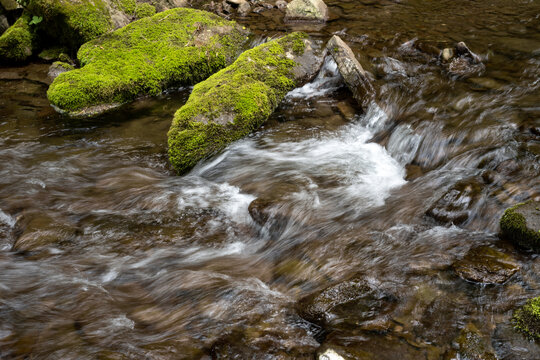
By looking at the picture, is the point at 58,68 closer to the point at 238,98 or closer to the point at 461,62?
the point at 238,98

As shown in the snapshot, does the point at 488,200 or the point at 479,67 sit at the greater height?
the point at 479,67

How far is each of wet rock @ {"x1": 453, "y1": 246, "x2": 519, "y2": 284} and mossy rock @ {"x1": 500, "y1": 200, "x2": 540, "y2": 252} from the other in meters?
0.25

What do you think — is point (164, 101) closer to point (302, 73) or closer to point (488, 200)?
point (302, 73)

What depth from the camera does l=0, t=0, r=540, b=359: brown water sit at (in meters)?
3.21

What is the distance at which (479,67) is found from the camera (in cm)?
775

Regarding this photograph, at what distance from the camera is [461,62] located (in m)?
7.89

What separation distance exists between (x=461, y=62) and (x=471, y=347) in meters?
6.69

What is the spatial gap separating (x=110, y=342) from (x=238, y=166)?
137 inches

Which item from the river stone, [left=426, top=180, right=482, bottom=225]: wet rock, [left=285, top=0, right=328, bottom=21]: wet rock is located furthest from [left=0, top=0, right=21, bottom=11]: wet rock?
[left=426, top=180, right=482, bottom=225]: wet rock

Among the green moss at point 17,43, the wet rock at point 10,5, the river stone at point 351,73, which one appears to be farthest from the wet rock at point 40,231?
the wet rock at point 10,5

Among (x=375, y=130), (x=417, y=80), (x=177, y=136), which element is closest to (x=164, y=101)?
(x=177, y=136)

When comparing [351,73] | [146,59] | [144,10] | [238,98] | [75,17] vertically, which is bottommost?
[238,98]

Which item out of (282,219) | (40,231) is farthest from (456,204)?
(40,231)

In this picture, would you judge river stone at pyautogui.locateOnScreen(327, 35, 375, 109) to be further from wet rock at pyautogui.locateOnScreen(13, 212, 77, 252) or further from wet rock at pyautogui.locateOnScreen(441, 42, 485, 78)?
wet rock at pyautogui.locateOnScreen(13, 212, 77, 252)
